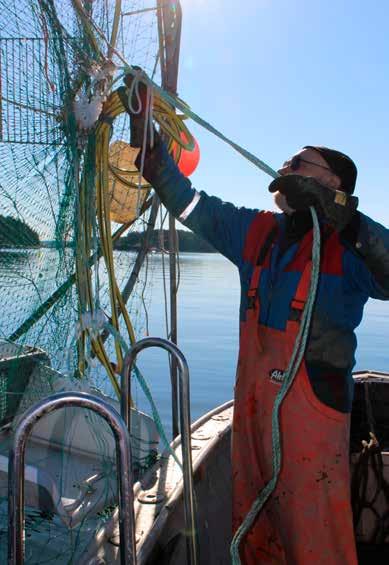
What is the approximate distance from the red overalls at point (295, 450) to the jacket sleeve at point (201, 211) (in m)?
0.26

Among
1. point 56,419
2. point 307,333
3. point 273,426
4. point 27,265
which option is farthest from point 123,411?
point 56,419

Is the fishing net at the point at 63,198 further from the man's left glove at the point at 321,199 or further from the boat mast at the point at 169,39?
the man's left glove at the point at 321,199

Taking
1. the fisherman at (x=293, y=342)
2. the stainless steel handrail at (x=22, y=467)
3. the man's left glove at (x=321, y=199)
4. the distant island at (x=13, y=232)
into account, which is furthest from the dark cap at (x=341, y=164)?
the stainless steel handrail at (x=22, y=467)

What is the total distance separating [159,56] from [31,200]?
3.40ft

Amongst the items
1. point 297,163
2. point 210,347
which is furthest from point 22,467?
point 210,347

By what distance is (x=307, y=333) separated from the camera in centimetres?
201

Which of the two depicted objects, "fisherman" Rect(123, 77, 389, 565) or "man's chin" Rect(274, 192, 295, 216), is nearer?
"fisherman" Rect(123, 77, 389, 565)

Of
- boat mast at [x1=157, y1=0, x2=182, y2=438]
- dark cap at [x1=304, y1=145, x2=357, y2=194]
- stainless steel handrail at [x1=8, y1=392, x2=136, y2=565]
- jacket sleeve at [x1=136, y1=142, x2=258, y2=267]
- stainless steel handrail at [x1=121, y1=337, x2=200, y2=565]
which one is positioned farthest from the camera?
boat mast at [x1=157, y1=0, x2=182, y2=438]

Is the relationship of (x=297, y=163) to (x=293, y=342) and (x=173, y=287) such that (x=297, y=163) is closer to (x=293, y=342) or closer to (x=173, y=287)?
(x=293, y=342)

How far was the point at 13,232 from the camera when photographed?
2420mm

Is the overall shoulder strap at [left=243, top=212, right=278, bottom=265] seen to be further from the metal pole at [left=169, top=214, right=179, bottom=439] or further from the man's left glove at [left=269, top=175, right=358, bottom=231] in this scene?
the metal pole at [left=169, top=214, right=179, bottom=439]

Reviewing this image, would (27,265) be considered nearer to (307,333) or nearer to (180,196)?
(180,196)

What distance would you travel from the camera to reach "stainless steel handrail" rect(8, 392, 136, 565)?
117cm

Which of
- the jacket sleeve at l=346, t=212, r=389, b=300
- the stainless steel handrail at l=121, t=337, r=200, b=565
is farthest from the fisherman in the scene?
the stainless steel handrail at l=121, t=337, r=200, b=565
